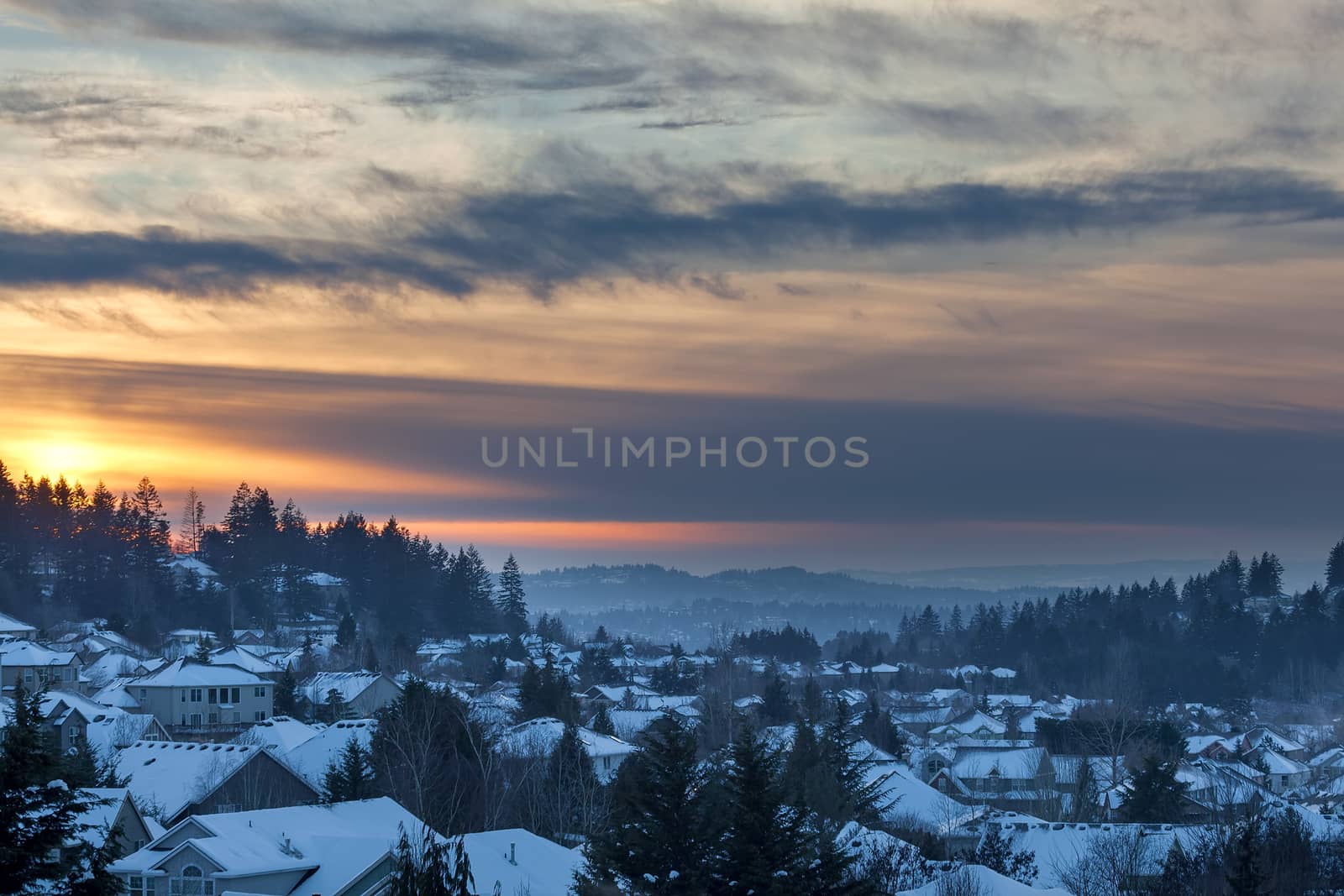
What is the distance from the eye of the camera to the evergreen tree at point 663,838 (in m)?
31.2

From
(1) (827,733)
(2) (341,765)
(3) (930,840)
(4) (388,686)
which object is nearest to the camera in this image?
(3) (930,840)

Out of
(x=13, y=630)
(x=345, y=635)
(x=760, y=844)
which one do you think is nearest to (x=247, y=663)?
(x=13, y=630)

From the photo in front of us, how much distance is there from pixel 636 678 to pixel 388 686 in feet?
199

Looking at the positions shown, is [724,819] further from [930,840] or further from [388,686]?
[388,686]

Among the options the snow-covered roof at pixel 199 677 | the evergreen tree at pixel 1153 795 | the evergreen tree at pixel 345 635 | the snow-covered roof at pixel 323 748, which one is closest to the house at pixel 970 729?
the evergreen tree at pixel 345 635

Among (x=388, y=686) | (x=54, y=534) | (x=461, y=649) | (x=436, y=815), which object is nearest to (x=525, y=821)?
(x=436, y=815)

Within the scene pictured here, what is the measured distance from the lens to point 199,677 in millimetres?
84875

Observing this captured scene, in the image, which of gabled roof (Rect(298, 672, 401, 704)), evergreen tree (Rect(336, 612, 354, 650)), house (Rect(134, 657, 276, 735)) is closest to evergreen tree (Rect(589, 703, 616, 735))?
gabled roof (Rect(298, 672, 401, 704))

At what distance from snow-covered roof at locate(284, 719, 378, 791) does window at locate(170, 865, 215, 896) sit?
23202mm

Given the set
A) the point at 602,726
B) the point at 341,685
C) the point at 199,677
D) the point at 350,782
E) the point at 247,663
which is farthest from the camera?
the point at 341,685

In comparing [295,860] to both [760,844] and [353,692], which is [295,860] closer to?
[760,844]

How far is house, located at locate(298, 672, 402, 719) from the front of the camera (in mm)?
92188

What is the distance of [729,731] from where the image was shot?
291 ft

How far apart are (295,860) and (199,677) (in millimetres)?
50727
